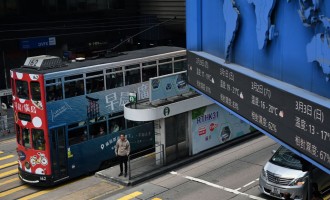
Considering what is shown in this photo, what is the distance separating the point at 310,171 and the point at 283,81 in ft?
24.2

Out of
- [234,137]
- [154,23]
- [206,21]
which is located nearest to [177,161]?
A: [234,137]

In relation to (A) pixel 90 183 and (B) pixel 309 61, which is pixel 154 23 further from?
(B) pixel 309 61

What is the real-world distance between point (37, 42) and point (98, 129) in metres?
13.4

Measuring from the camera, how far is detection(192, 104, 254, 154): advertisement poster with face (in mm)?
19016

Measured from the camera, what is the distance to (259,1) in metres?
8.05

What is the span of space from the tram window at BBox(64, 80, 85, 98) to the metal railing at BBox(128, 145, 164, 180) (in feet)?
9.29

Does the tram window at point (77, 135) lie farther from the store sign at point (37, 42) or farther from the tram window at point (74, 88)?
the store sign at point (37, 42)

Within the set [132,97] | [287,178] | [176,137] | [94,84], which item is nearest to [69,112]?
A: [94,84]

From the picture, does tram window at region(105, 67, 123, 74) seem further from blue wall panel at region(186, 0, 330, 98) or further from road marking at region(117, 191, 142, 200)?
blue wall panel at region(186, 0, 330, 98)

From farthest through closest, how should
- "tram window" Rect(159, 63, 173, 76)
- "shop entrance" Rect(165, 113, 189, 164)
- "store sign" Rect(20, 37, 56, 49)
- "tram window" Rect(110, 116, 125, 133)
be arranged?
"store sign" Rect(20, 37, 56, 49), "tram window" Rect(159, 63, 173, 76), "shop entrance" Rect(165, 113, 189, 164), "tram window" Rect(110, 116, 125, 133)

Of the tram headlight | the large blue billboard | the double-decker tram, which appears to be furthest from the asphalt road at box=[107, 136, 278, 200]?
the large blue billboard

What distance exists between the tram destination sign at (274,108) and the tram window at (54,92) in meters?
6.32

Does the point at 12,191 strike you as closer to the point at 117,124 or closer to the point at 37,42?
the point at 117,124

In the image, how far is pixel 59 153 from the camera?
52.5 feet
